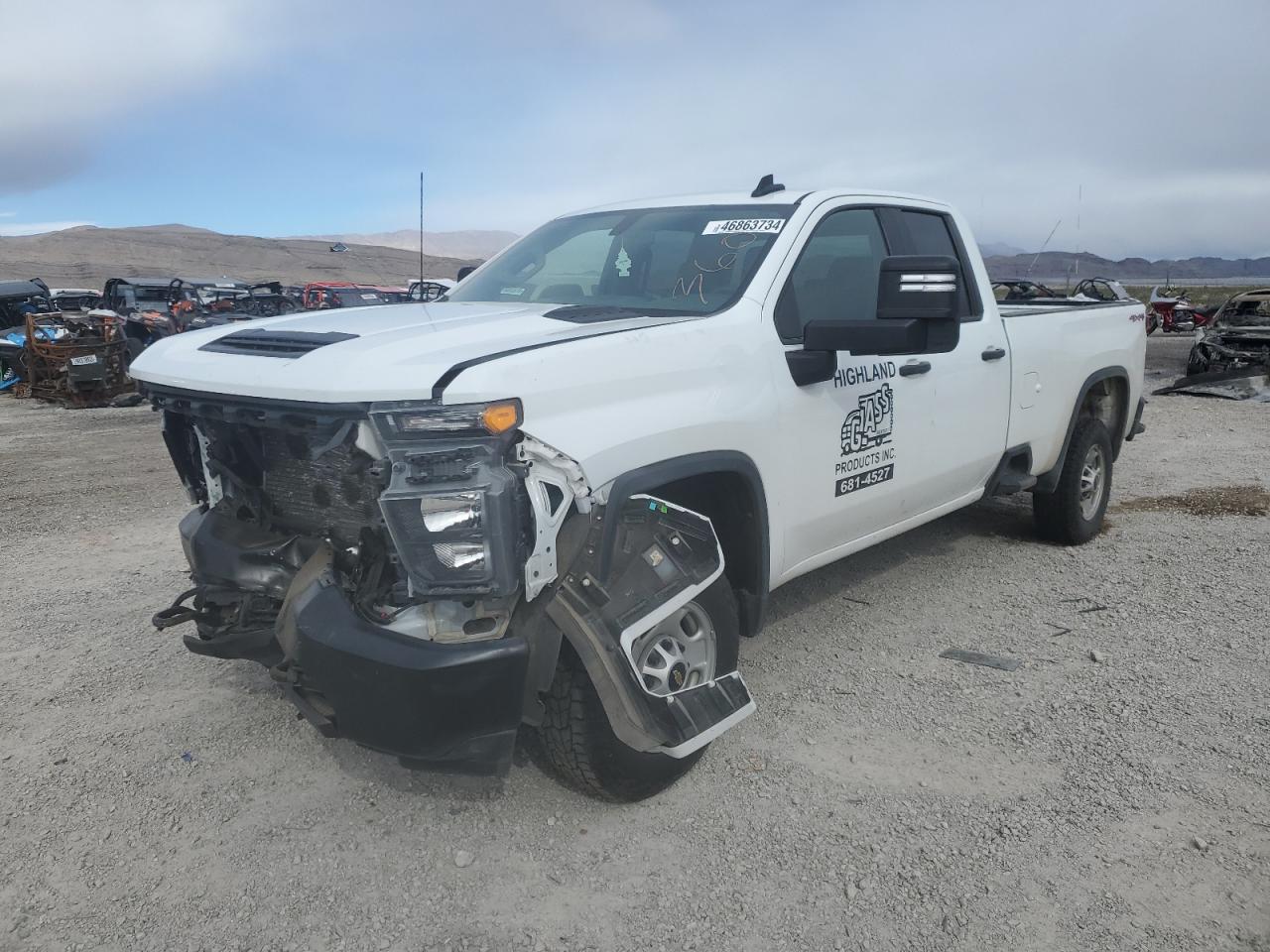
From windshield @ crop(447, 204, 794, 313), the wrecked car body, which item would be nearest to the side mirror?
windshield @ crop(447, 204, 794, 313)

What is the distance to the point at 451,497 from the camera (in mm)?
2482

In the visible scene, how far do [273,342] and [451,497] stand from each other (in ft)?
3.13

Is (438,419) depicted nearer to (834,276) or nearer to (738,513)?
(738,513)

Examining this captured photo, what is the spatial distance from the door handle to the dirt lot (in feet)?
4.05

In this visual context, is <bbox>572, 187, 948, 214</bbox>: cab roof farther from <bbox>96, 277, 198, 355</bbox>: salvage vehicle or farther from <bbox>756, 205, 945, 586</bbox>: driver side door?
<bbox>96, 277, 198, 355</bbox>: salvage vehicle

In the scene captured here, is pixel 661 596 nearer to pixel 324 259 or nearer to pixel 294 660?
pixel 294 660

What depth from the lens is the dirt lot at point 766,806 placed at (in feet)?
8.57

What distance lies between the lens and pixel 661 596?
2.87 m

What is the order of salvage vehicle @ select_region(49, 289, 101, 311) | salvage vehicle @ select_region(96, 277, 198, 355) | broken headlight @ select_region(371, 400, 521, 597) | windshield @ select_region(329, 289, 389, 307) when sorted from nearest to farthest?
broken headlight @ select_region(371, 400, 521, 597)
salvage vehicle @ select_region(96, 277, 198, 355)
windshield @ select_region(329, 289, 389, 307)
salvage vehicle @ select_region(49, 289, 101, 311)

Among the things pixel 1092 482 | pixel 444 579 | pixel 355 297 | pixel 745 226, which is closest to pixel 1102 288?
pixel 1092 482

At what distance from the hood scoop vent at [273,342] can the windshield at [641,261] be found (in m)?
1.15

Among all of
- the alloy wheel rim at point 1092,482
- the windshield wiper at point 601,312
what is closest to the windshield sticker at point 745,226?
the windshield wiper at point 601,312

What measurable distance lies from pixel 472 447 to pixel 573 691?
2.75ft

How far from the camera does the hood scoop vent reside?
288 centimetres
